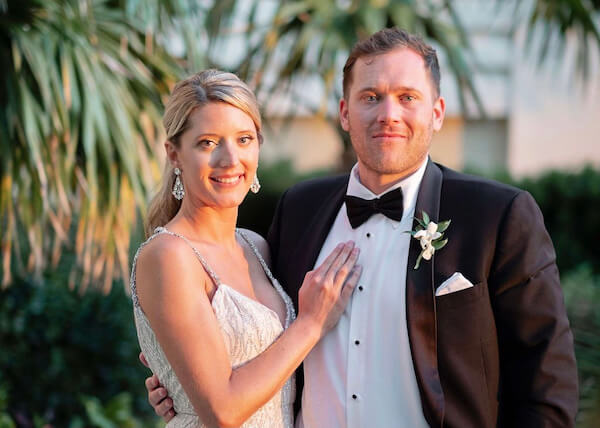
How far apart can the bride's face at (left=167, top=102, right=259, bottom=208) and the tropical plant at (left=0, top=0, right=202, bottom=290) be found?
6.61ft

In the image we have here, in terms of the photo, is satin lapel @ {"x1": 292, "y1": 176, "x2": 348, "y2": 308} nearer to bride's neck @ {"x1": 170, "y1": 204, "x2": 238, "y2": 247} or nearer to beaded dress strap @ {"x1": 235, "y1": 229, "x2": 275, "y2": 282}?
beaded dress strap @ {"x1": 235, "y1": 229, "x2": 275, "y2": 282}

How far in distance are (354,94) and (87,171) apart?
7.41ft

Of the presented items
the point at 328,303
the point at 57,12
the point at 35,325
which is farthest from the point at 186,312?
the point at 35,325

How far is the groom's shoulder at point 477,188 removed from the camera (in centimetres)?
259

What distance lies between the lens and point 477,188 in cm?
265

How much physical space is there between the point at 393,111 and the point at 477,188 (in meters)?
0.39

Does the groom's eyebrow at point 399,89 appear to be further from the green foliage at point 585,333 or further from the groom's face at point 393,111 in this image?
the green foliage at point 585,333

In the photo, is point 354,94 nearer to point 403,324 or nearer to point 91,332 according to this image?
point 403,324

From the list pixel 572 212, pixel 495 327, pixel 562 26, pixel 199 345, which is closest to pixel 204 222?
pixel 199 345

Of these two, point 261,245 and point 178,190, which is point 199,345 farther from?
point 261,245

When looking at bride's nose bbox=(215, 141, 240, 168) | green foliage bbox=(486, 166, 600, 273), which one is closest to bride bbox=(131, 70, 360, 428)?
bride's nose bbox=(215, 141, 240, 168)

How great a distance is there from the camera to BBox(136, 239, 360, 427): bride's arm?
2.38m

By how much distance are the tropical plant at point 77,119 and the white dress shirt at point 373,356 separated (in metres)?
2.30

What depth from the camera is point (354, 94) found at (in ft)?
9.21
